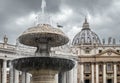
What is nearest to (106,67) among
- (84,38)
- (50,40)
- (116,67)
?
(116,67)

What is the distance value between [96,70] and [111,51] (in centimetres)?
512

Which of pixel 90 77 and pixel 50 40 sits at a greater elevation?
pixel 50 40

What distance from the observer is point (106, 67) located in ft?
253

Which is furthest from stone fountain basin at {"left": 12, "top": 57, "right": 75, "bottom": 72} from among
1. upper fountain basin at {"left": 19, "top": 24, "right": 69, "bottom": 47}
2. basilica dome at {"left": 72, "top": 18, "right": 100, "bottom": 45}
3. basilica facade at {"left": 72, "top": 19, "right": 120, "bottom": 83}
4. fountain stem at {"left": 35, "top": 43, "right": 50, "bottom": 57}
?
basilica dome at {"left": 72, "top": 18, "right": 100, "bottom": 45}

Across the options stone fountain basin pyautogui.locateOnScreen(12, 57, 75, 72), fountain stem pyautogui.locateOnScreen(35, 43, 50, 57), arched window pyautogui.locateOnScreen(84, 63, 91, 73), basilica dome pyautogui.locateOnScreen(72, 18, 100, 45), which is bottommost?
arched window pyautogui.locateOnScreen(84, 63, 91, 73)

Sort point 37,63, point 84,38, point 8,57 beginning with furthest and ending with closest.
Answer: point 84,38 < point 8,57 < point 37,63

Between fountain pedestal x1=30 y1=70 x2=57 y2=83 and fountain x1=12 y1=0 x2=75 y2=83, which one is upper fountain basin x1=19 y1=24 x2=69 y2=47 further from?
fountain pedestal x1=30 y1=70 x2=57 y2=83

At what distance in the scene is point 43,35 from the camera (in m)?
22.2

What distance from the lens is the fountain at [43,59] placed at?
21.9m

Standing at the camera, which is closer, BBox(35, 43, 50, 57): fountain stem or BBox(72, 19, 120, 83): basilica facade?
BBox(35, 43, 50, 57): fountain stem

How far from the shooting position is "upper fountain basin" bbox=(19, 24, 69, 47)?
22.2 m

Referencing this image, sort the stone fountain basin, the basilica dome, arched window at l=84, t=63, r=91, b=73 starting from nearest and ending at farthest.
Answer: the stone fountain basin → arched window at l=84, t=63, r=91, b=73 → the basilica dome

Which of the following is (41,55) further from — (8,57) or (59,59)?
(8,57)

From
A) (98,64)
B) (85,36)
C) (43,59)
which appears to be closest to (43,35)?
(43,59)
